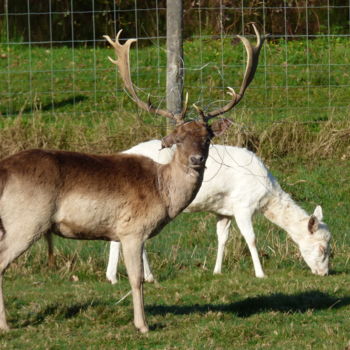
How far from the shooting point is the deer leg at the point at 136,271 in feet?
22.2

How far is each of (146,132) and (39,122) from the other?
152 centimetres

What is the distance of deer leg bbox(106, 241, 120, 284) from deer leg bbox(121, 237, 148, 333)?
1972 millimetres

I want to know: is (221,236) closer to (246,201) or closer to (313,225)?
(246,201)

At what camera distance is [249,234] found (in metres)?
9.62

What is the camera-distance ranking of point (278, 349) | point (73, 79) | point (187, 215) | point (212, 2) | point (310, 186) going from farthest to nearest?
1. point (212, 2)
2. point (73, 79)
3. point (310, 186)
4. point (187, 215)
5. point (278, 349)

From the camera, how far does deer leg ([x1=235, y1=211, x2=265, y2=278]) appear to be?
9197mm

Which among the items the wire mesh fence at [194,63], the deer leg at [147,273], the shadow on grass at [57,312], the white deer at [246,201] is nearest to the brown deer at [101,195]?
the shadow on grass at [57,312]

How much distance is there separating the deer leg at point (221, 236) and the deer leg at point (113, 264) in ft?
3.22

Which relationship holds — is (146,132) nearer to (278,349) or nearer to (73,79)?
(73,79)

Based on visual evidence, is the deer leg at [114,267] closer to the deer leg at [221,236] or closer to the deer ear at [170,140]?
the deer leg at [221,236]

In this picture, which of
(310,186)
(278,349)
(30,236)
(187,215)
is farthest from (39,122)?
(278,349)

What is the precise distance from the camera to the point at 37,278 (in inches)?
345

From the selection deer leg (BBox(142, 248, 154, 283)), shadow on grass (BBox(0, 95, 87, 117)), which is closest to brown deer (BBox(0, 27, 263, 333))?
deer leg (BBox(142, 248, 154, 283))

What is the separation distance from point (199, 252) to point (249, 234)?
2.45ft
